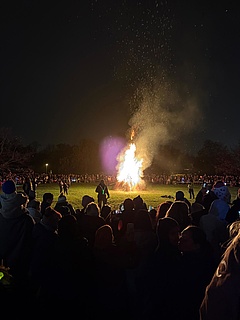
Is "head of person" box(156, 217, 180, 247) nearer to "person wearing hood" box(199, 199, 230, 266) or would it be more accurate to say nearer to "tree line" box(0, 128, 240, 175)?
"person wearing hood" box(199, 199, 230, 266)

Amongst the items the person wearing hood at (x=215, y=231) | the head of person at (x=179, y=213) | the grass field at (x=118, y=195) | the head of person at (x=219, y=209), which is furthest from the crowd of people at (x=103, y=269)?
the grass field at (x=118, y=195)

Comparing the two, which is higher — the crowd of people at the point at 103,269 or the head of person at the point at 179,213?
the head of person at the point at 179,213

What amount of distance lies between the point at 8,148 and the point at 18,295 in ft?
172

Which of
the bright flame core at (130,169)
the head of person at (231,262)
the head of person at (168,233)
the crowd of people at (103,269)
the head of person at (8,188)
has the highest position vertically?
the bright flame core at (130,169)

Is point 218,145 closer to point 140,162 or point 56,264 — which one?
point 140,162

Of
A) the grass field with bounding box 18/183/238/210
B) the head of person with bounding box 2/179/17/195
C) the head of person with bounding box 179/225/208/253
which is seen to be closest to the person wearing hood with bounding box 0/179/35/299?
the head of person with bounding box 2/179/17/195

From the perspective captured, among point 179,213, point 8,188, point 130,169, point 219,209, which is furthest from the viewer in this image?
point 130,169

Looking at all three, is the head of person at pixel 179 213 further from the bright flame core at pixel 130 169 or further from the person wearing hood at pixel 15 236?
the bright flame core at pixel 130 169

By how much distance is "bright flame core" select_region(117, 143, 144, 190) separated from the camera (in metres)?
43.2

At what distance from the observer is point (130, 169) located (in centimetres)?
4547

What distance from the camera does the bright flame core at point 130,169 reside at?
4319 centimetres

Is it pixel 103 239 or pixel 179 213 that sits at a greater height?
pixel 179 213

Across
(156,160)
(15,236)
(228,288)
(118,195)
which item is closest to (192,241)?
(228,288)

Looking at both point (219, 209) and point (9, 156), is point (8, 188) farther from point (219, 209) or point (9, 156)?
point (9, 156)
